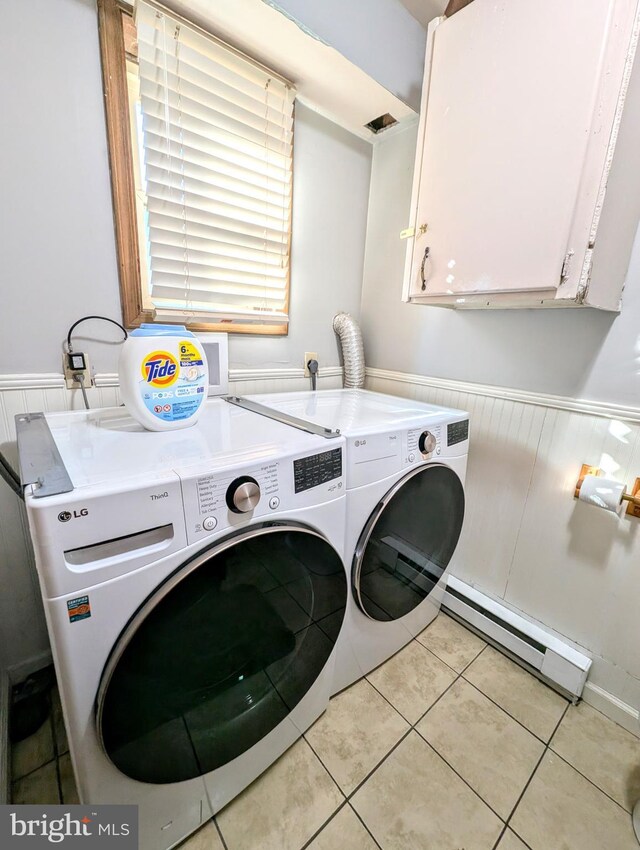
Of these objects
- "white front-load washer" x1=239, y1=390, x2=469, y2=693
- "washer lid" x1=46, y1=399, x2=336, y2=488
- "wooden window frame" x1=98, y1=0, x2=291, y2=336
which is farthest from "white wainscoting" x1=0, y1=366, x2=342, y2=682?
"white front-load washer" x1=239, y1=390, x2=469, y2=693

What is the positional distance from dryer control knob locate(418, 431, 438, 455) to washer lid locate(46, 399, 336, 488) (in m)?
0.39

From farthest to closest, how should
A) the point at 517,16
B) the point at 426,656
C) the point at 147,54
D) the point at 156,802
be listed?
the point at 426,656, the point at 147,54, the point at 517,16, the point at 156,802

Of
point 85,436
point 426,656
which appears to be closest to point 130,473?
point 85,436

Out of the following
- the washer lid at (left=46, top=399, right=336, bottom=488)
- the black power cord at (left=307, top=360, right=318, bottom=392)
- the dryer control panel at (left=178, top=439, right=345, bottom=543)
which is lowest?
the dryer control panel at (left=178, top=439, right=345, bottom=543)

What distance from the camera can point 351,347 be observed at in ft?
5.74

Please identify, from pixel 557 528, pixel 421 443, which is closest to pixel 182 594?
pixel 421 443

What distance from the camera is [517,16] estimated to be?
920mm

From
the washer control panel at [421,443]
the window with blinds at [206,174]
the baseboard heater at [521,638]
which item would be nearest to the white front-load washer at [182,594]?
the washer control panel at [421,443]

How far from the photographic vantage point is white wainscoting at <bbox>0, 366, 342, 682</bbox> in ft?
3.44

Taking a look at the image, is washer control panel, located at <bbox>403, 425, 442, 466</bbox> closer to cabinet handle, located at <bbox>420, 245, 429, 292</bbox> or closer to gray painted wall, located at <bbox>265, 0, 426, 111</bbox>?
cabinet handle, located at <bbox>420, 245, 429, 292</bbox>

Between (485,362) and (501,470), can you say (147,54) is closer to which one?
(485,362)

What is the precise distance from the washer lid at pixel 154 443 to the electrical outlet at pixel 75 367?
5.8 inches

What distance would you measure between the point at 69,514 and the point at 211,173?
1.26 metres

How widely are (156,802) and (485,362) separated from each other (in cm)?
164
